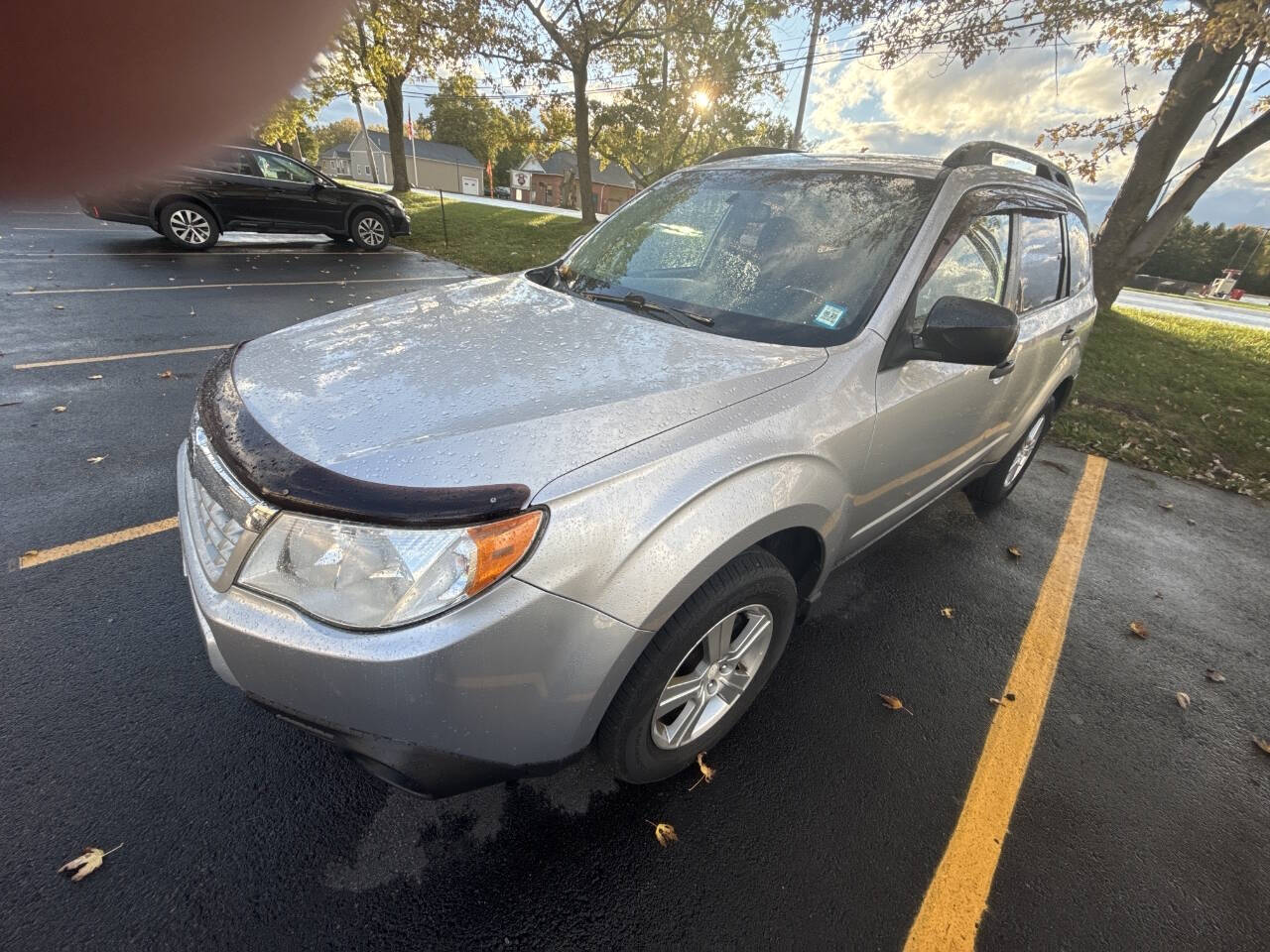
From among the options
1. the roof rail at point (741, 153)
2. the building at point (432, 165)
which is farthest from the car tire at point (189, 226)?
the building at point (432, 165)

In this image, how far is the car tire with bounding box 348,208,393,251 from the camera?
11039mm

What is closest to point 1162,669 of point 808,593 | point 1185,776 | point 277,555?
point 1185,776

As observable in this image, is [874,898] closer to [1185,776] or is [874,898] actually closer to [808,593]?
[808,593]

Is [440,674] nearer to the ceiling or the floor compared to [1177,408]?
nearer to the ceiling

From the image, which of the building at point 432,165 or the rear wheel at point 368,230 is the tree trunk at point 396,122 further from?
the building at point 432,165

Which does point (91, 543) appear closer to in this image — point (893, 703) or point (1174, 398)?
point (893, 703)

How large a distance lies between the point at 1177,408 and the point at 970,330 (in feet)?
21.6

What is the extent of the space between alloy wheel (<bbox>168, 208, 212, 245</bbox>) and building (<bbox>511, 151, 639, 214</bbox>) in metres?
49.5

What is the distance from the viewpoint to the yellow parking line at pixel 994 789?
1.57 m

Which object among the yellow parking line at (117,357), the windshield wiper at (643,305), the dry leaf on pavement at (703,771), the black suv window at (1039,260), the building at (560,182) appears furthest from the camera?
the building at (560,182)

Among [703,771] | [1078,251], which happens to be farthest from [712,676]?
[1078,251]

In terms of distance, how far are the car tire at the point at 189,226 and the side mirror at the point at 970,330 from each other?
11.6m

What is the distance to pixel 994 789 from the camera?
1964 millimetres

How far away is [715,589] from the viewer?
60.8 inches
